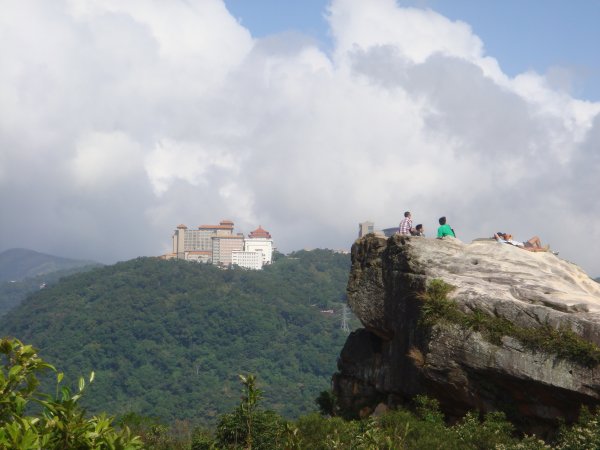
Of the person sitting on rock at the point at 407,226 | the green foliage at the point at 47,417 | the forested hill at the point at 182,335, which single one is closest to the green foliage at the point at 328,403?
the person sitting on rock at the point at 407,226

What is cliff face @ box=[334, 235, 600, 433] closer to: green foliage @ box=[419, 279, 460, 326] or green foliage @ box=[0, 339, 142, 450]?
green foliage @ box=[419, 279, 460, 326]

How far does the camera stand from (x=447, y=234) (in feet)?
70.8

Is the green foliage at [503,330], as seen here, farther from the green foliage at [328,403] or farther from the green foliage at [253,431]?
the green foliage at [328,403]

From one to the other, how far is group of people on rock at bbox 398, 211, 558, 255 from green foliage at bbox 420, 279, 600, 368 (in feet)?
10.2

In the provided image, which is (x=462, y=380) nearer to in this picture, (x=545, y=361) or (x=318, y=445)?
(x=545, y=361)

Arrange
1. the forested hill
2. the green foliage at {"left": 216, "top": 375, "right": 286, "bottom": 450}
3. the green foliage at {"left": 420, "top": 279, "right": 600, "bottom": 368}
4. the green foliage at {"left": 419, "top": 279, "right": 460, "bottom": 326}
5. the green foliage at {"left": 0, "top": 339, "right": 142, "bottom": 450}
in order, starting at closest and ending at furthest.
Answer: the green foliage at {"left": 0, "top": 339, "right": 142, "bottom": 450}
the green foliage at {"left": 420, "top": 279, "right": 600, "bottom": 368}
the green foliage at {"left": 216, "top": 375, "right": 286, "bottom": 450}
the green foliage at {"left": 419, "top": 279, "right": 460, "bottom": 326}
the forested hill

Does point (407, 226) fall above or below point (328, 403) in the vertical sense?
above

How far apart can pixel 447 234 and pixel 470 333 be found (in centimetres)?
492

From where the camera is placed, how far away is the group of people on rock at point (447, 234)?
21609 mm

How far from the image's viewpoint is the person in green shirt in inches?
850

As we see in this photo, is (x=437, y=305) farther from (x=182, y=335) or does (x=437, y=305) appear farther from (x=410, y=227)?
(x=182, y=335)

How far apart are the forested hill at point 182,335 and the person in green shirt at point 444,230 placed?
8256 cm

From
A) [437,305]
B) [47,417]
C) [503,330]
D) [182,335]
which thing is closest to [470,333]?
[503,330]

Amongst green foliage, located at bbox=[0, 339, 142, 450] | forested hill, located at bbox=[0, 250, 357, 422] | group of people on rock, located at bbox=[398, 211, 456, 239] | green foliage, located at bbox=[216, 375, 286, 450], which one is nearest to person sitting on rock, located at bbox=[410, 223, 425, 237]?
group of people on rock, located at bbox=[398, 211, 456, 239]
